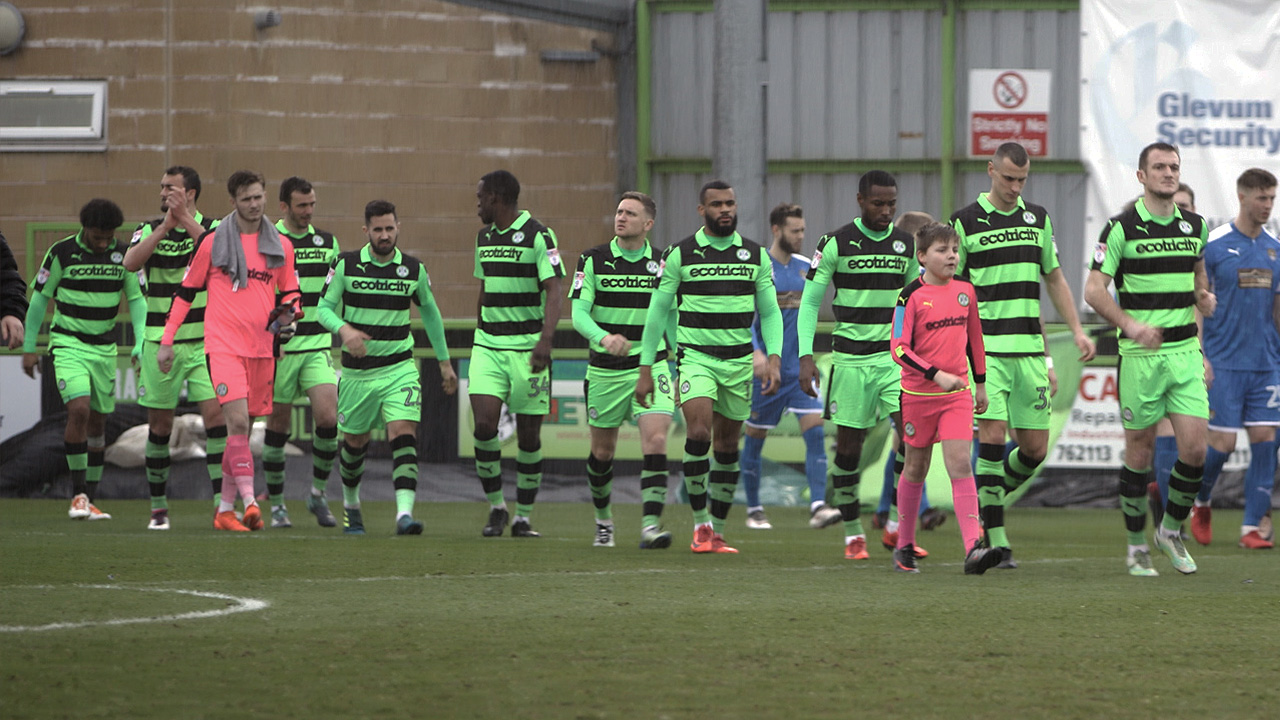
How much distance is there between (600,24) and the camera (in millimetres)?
20438

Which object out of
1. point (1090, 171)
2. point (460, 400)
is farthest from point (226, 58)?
point (1090, 171)

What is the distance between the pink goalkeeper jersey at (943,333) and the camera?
8047 mm

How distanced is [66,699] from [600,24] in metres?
16.8

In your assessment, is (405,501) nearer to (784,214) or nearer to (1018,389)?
(784,214)

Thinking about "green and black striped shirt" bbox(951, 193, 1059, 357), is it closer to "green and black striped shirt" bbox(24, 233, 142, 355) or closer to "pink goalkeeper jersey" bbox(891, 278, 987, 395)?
"pink goalkeeper jersey" bbox(891, 278, 987, 395)

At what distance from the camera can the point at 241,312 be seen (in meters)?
A: 10.8

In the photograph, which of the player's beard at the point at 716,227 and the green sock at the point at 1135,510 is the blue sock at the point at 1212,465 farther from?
the player's beard at the point at 716,227

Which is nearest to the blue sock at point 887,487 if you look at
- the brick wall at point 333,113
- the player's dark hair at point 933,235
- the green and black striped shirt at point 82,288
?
the player's dark hair at point 933,235

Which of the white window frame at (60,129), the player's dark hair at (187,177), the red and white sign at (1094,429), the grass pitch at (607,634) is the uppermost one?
the white window frame at (60,129)

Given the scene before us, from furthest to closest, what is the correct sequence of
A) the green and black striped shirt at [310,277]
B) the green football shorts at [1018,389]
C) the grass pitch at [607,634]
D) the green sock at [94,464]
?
1. the green sock at [94,464]
2. the green and black striped shirt at [310,277]
3. the green football shorts at [1018,389]
4. the grass pitch at [607,634]

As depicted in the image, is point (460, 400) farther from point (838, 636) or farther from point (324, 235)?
point (838, 636)

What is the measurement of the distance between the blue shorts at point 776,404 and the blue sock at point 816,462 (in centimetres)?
18

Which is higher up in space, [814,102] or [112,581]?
[814,102]

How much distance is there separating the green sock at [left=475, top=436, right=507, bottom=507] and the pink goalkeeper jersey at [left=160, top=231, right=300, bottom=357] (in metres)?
1.59
